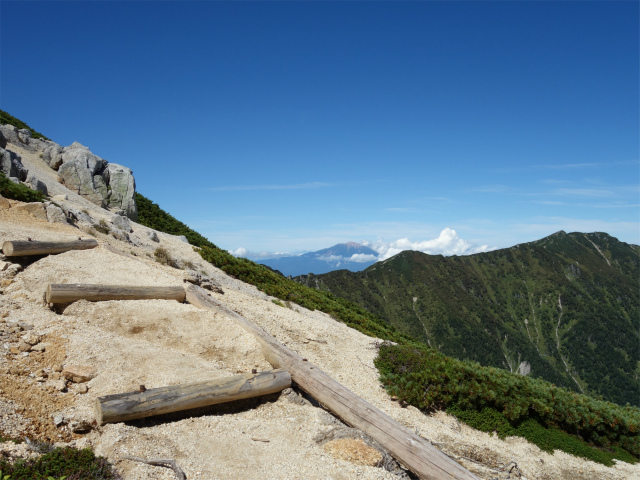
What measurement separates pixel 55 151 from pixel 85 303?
31774 millimetres

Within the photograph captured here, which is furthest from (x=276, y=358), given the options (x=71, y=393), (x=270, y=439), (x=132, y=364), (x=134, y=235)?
(x=134, y=235)

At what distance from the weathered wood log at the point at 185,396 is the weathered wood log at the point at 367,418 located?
0.60 metres

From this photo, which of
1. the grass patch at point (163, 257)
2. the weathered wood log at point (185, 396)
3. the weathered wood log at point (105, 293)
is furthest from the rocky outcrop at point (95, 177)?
the weathered wood log at point (185, 396)

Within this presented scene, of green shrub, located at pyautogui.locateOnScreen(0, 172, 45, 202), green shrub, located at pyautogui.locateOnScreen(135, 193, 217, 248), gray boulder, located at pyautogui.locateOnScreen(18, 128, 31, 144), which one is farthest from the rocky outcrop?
green shrub, located at pyautogui.locateOnScreen(0, 172, 45, 202)

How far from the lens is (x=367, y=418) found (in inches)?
322

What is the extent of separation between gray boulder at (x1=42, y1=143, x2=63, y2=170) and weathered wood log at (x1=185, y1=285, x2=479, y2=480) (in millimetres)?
32623

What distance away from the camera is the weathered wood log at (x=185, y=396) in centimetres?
680

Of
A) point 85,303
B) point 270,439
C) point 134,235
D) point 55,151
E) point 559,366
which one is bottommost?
point 559,366

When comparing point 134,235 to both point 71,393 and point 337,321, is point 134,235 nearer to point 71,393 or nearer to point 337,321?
point 337,321

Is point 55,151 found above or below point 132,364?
above

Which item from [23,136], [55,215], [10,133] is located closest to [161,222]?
[23,136]

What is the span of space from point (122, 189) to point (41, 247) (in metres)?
23.2

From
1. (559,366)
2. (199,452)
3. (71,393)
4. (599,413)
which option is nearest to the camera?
(199,452)

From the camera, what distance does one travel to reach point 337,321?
74.0ft
